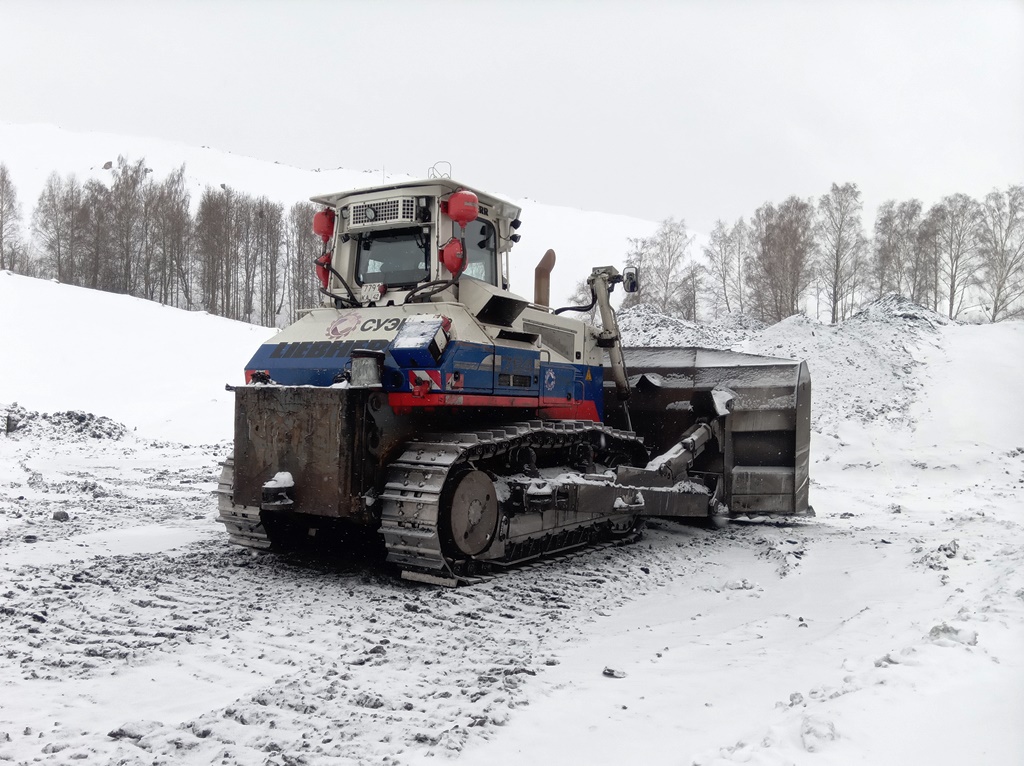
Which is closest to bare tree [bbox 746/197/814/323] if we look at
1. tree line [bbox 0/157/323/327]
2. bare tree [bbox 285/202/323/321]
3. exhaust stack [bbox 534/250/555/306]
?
tree line [bbox 0/157/323/327]

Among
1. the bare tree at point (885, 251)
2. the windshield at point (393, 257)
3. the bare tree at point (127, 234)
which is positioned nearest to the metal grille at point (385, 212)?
the windshield at point (393, 257)

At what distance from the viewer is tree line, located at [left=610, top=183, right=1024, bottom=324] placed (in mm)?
32719

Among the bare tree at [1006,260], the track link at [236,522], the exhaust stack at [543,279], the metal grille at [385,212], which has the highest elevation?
the bare tree at [1006,260]

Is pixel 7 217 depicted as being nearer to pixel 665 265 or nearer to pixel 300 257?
pixel 300 257

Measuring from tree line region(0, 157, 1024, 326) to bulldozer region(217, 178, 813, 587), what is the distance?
23.3 meters

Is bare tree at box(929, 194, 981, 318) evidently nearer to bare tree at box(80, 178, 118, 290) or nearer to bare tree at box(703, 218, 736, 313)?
bare tree at box(703, 218, 736, 313)

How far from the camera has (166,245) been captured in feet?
166

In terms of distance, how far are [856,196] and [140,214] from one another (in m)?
41.0

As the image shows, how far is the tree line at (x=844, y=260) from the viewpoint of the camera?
3272 centimetres

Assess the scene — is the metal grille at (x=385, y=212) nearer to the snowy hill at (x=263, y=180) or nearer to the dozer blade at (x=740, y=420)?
the dozer blade at (x=740, y=420)

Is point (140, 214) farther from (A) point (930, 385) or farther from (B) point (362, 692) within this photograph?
(B) point (362, 692)

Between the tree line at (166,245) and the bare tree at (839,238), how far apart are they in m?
27.9

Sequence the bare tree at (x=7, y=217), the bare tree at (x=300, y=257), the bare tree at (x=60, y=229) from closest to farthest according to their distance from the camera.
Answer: the bare tree at (x=60, y=229), the bare tree at (x=7, y=217), the bare tree at (x=300, y=257)

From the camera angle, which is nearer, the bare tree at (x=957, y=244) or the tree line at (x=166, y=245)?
the bare tree at (x=957, y=244)
